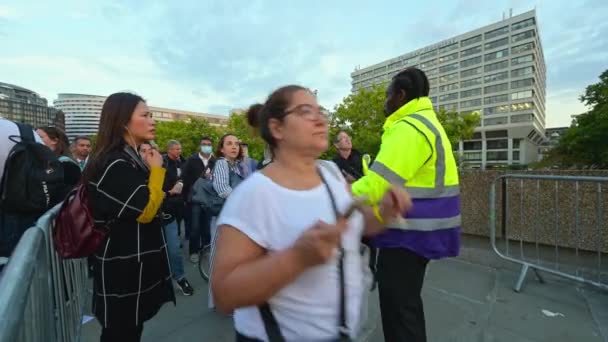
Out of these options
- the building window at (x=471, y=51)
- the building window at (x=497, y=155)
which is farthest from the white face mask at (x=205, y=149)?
the building window at (x=471, y=51)

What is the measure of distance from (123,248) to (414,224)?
1.78m

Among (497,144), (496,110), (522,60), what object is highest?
(522,60)

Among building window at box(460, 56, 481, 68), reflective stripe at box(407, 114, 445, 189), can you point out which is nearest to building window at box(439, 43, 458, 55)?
building window at box(460, 56, 481, 68)

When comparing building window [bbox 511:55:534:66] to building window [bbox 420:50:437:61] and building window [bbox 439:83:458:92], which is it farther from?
building window [bbox 420:50:437:61]

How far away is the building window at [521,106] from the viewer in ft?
273

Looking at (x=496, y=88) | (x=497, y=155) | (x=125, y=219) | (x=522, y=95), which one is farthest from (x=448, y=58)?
(x=125, y=219)

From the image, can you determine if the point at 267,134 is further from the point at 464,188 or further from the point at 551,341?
the point at 464,188

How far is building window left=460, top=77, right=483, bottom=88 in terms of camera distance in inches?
3696

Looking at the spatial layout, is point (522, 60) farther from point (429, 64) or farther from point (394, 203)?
point (394, 203)

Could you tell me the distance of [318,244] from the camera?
0.85 m

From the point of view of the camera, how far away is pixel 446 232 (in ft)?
6.54

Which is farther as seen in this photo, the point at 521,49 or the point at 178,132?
the point at 521,49

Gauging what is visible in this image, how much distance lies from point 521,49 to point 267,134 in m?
105

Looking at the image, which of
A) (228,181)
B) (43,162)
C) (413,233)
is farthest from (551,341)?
(43,162)
